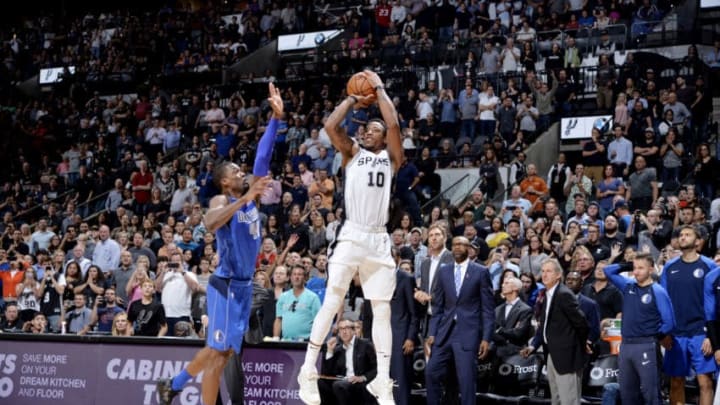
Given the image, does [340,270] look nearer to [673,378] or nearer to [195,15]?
[673,378]

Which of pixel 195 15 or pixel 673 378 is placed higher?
pixel 195 15

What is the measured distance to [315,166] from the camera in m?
20.2

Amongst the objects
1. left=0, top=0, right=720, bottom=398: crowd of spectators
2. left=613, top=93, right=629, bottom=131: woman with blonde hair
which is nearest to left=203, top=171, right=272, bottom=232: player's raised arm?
left=0, top=0, right=720, bottom=398: crowd of spectators

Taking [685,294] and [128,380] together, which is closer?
[685,294]

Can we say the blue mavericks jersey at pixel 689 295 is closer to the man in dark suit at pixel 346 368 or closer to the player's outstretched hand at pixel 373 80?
the man in dark suit at pixel 346 368

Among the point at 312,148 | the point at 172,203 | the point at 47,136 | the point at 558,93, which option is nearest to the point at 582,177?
the point at 558,93

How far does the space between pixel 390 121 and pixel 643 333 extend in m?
3.80

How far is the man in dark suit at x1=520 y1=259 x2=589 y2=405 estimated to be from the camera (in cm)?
1066

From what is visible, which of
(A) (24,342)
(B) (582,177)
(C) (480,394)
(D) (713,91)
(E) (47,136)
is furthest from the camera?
(E) (47,136)

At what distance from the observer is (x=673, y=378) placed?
35.4 feet

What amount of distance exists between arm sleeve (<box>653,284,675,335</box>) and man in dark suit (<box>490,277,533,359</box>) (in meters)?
1.87

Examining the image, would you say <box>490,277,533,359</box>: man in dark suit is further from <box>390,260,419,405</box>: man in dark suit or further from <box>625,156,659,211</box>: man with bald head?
<box>625,156,659,211</box>: man with bald head

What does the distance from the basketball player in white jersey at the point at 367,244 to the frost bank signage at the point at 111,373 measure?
2.87 m

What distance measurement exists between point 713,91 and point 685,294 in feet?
34.0
